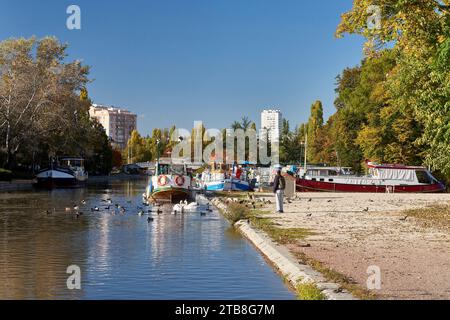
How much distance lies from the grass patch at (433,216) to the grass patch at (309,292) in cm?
1323

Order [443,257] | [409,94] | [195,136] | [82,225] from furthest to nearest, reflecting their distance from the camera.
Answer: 1. [195,136]
2. [409,94]
3. [82,225]
4. [443,257]

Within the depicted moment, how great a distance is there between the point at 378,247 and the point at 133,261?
6430 mm

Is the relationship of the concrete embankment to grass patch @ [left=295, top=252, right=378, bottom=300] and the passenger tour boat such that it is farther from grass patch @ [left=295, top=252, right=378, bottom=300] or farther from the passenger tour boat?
the passenger tour boat

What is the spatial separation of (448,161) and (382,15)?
7589 millimetres

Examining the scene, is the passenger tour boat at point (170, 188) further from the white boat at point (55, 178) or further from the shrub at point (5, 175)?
the shrub at point (5, 175)

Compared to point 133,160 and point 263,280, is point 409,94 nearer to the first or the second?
point 263,280

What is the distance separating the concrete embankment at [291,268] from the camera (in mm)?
11541

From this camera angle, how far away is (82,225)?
87.1ft

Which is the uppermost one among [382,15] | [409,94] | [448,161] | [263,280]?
[382,15]

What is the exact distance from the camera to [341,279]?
12.6m

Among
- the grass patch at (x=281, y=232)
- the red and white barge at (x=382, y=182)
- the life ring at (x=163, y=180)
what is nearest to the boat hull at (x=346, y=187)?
the red and white barge at (x=382, y=182)

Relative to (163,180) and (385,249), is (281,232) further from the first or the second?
(163,180)
